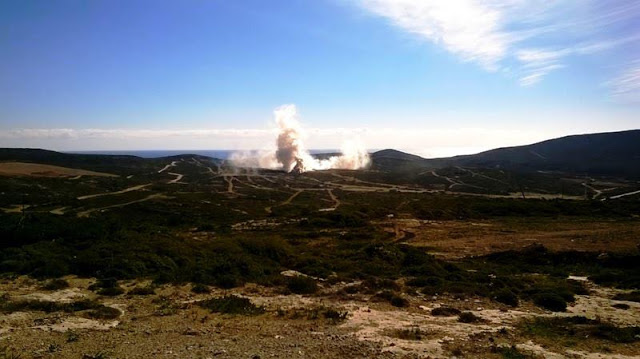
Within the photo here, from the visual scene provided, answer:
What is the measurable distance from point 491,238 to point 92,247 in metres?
38.4

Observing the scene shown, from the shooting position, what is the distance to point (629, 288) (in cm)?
A: 2414

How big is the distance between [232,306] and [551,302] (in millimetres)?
15248

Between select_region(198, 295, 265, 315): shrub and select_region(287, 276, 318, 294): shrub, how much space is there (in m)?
3.42

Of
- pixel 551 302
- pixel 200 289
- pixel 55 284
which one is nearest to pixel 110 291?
pixel 55 284

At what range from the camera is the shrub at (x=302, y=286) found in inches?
861

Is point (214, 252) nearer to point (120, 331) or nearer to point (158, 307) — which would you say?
point (158, 307)

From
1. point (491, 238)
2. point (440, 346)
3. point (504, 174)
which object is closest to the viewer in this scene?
point (440, 346)

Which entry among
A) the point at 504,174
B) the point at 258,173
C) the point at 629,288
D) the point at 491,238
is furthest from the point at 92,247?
the point at 504,174

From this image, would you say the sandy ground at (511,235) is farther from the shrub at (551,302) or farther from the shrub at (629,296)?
the shrub at (551,302)

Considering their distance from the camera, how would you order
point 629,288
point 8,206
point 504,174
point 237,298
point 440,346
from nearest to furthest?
point 440,346
point 237,298
point 629,288
point 8,206
point 504,174

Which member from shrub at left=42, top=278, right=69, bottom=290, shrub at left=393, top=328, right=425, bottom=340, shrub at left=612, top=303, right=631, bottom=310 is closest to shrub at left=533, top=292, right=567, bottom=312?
shrub at left=612, top=303, right=631, bottom=310

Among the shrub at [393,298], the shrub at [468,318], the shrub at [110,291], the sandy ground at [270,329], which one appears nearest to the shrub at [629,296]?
the sandy ground at [270,329]

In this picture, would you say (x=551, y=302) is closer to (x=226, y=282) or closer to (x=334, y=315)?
(x=334, y=315)

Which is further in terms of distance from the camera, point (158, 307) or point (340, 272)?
point (340, 272)
